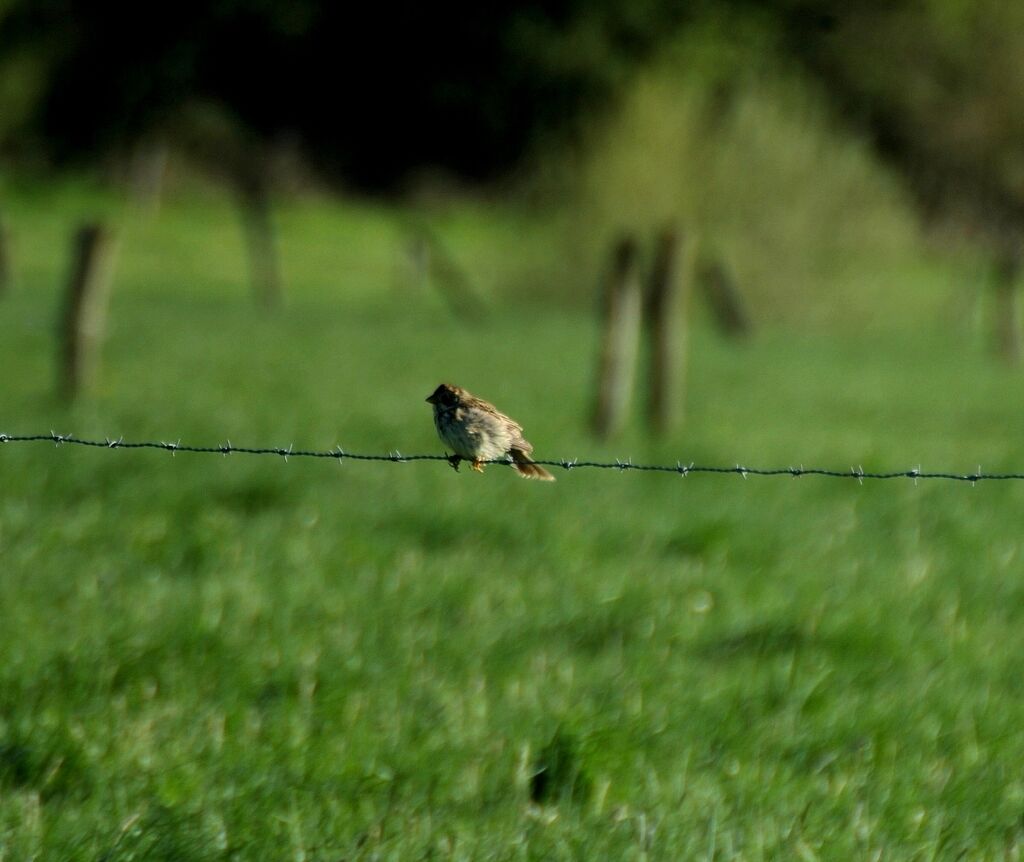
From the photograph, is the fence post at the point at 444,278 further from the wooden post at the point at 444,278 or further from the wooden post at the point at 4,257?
the wooden post at the point at 4,257

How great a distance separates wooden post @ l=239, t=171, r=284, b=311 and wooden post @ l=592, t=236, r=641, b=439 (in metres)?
23.2

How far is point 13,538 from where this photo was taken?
27.3 feet

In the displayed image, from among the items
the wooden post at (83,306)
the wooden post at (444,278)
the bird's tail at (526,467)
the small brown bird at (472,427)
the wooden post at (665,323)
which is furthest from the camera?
the wooden post at (444,278)

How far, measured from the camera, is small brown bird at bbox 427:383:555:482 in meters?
4.97

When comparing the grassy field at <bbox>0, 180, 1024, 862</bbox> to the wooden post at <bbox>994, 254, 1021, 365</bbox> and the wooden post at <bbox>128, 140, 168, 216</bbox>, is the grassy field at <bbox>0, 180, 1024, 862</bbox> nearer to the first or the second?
the wooden post at <bbox>994, 254, 1021, 365</bbox>

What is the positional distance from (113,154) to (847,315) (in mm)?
32309

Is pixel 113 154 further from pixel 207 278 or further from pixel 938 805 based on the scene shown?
pixel 938 805

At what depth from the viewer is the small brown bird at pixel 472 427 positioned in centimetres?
497

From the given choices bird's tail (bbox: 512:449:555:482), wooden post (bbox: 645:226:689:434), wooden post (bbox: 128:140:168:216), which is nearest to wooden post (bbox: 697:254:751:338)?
wooden post (bbox: 645:226:689:434)

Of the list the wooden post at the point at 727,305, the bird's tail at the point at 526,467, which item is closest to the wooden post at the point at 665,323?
the bird's tail at the point at 526,467

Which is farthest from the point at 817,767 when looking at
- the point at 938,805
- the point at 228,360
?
the point at 228,360

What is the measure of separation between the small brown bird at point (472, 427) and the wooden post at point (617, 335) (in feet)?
28.1

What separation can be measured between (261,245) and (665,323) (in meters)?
38.1

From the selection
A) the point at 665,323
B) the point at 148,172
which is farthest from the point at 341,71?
the point at 665,323
